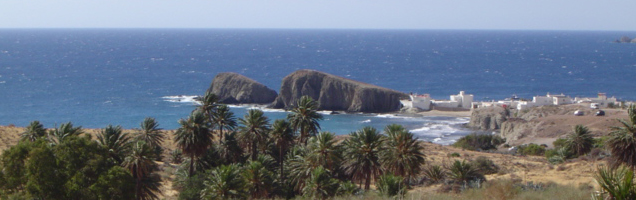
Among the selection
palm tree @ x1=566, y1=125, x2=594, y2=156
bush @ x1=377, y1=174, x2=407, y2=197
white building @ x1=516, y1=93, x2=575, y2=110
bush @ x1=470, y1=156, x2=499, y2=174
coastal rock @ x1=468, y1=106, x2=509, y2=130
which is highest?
bush @ x1=377, y1=174, x2=407, y2=197

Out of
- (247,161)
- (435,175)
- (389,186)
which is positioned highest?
(389,186)

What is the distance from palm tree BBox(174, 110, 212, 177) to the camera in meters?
38.7

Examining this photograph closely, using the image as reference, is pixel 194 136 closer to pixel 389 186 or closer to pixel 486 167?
pixel 389 186

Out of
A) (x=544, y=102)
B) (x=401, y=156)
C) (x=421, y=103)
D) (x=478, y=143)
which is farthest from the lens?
(x=421, y=103)

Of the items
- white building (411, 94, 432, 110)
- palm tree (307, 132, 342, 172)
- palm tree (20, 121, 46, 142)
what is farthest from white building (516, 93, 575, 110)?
palm tree (20, 121, 46, 142)

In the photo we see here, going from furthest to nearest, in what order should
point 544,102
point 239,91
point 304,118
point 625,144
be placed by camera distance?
point 239,91, point 544,102, point 304,118, point 625,144

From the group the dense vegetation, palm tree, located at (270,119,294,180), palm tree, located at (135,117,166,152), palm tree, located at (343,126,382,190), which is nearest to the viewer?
the dense vegetation

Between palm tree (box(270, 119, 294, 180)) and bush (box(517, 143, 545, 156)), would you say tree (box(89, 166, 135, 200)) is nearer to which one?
palm tree (box(270, 119, 294, 180))

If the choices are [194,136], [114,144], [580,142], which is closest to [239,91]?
[580,142]

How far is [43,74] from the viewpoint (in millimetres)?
153125

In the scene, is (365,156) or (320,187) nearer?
(320,187)

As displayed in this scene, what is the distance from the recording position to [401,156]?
3581 centimetres

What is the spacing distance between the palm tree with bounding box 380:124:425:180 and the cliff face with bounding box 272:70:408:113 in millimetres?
64561

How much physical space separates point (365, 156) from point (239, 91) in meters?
72.8
